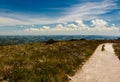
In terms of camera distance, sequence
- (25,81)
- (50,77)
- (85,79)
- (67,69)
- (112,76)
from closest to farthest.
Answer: (25,81) < (50,77) < (85,79) < (112,76) < (67,69)

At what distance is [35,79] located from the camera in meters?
13.2

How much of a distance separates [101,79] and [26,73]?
19.1 ft

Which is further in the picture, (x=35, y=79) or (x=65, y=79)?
(x=65, y=79)

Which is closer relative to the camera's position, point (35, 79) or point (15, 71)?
point (35, 79)

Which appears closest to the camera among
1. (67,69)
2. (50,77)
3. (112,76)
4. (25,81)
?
(25,81)

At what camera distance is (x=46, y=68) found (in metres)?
16.8

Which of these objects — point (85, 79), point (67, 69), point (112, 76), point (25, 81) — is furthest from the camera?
point (67, 69)

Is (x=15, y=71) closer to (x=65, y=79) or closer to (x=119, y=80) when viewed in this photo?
(x=65, y=79)

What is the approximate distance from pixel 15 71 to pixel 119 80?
26.7ft

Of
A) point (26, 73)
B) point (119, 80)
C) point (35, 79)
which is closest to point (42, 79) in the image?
point (35, 79)

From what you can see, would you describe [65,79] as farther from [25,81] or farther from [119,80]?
[119,80]

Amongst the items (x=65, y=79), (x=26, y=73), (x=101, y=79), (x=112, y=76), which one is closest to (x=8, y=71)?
(x=26, y=73)

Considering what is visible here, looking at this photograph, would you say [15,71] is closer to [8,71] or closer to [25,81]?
[8,71]

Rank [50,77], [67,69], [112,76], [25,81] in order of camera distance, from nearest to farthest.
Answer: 1. [25,81]
2. [50,77]
3. [112,76]
4. [67,69]
